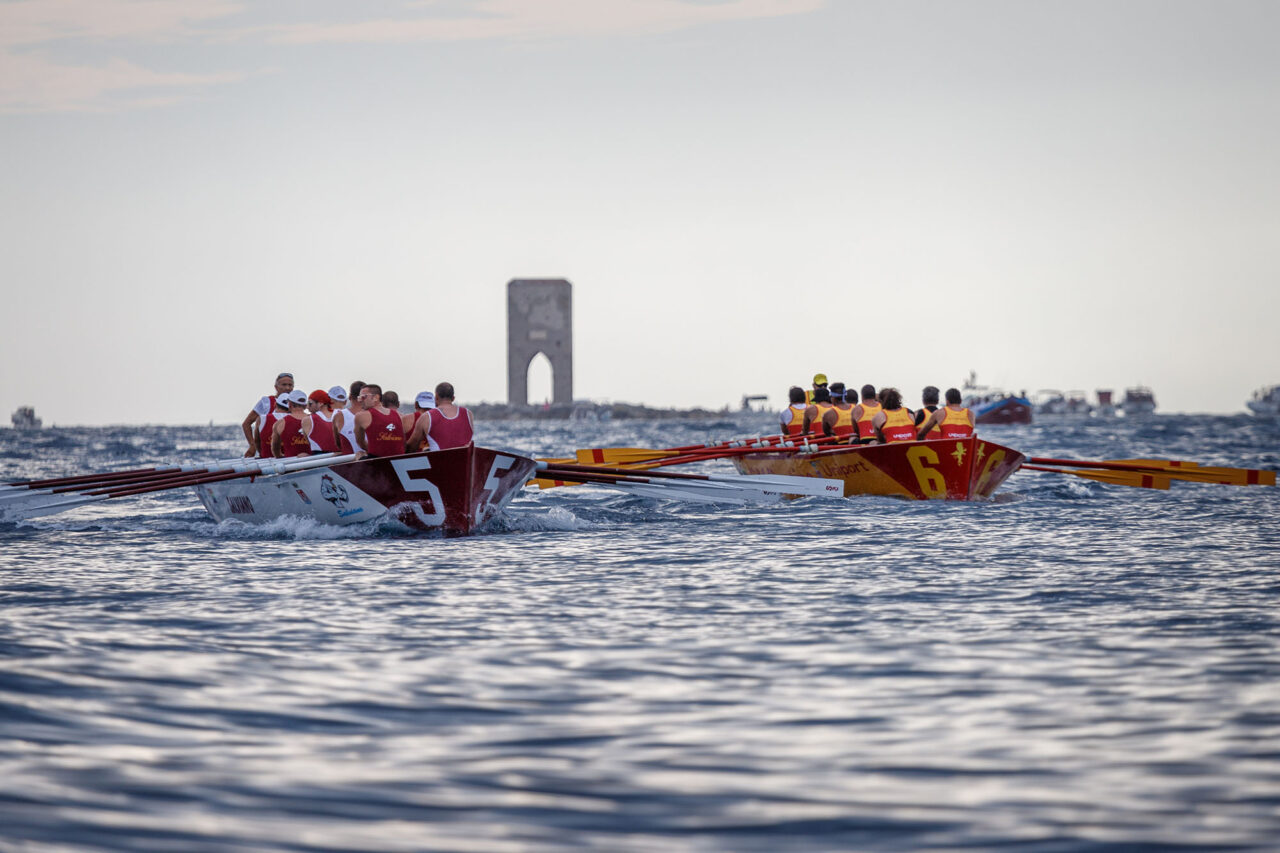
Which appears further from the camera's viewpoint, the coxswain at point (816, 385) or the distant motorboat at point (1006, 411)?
the distant motorboat at point (1006, 411)

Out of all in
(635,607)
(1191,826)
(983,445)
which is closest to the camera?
(1191,826)

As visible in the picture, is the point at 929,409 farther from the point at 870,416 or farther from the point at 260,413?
the point at 260,413

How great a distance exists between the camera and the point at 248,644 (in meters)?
7.72

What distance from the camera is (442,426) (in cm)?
1430

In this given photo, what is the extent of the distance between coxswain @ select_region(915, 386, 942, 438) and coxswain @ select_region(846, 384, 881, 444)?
0.62 meters

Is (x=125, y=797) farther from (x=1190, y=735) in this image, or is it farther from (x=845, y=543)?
(x=845, y=543)

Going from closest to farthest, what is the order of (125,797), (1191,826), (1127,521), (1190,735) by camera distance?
1. (1191,826)
2. (125,797)
3. (1190,735)
4. (1127,521)

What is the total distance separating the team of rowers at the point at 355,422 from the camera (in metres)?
14.3

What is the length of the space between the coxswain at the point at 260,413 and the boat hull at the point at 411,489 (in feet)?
6.19

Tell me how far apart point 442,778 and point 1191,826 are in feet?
8.31

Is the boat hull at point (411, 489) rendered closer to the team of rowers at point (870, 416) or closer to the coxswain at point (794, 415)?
the team of rowers at point (870, 416)

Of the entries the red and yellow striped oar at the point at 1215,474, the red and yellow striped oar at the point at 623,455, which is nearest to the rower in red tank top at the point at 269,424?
the red and yellow striped oar at the point at 623,455

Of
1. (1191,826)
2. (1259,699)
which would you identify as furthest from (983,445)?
(1191,826)

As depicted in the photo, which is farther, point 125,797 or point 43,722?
point 43,722
